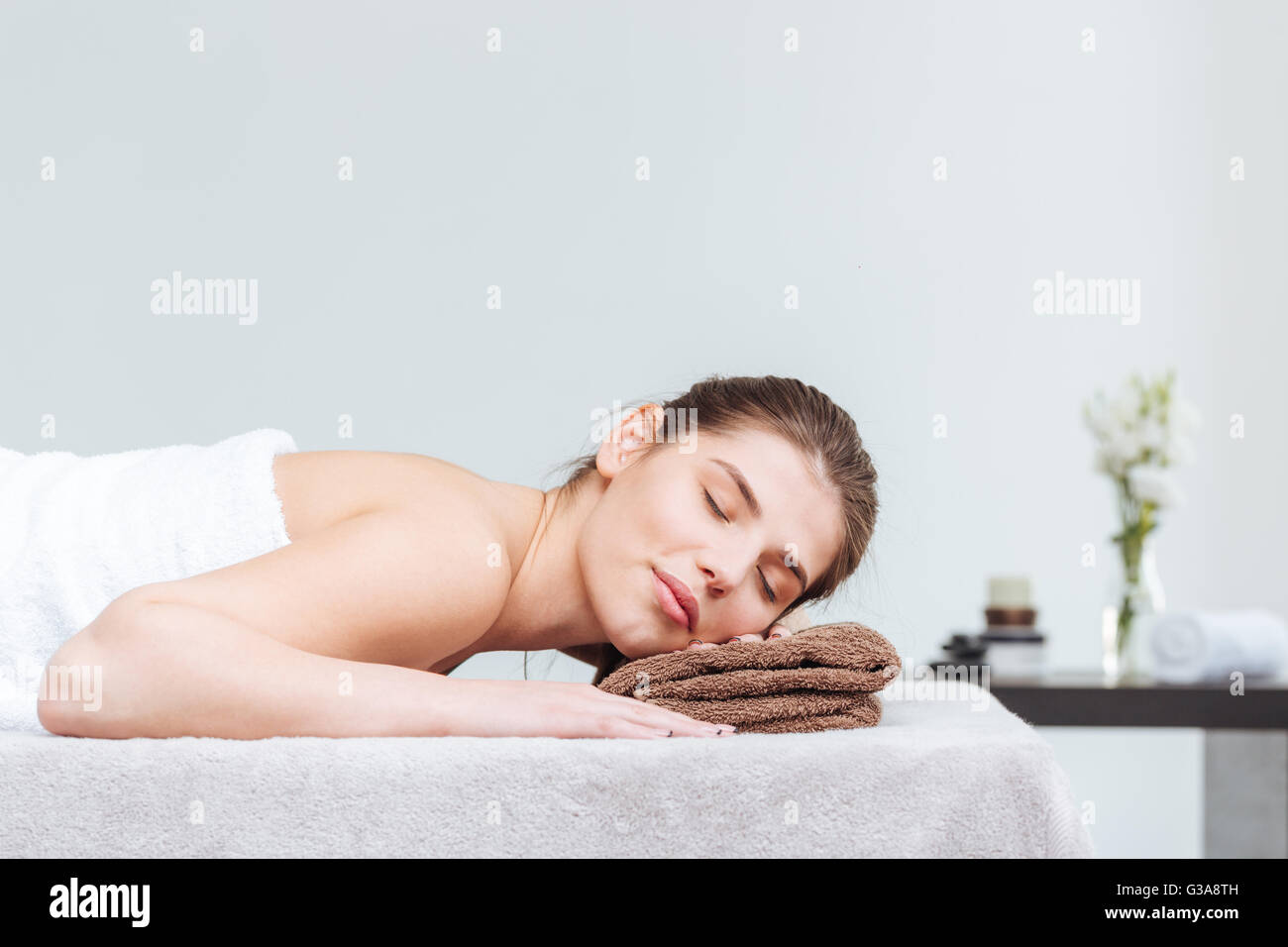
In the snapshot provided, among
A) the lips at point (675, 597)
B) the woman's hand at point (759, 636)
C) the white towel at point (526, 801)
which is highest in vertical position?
the lips at point (675, 597)

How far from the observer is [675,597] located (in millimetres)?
875

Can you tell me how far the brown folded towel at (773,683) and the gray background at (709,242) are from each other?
3.51 feet

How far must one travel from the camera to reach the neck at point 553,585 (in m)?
1.00

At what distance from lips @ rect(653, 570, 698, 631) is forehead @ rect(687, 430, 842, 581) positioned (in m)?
0.09

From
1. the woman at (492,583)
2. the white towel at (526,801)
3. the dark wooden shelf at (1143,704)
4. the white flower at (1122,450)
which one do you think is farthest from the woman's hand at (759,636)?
the white flower at (1122,450)

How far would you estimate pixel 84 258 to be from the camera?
1.93 metres

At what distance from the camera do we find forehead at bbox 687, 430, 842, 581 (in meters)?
0.89

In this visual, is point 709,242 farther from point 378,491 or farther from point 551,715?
point 551,715

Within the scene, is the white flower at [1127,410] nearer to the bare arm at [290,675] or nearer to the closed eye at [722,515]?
the closed eye at [722,515]

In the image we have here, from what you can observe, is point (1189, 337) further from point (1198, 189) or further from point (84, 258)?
point (84, 258)
